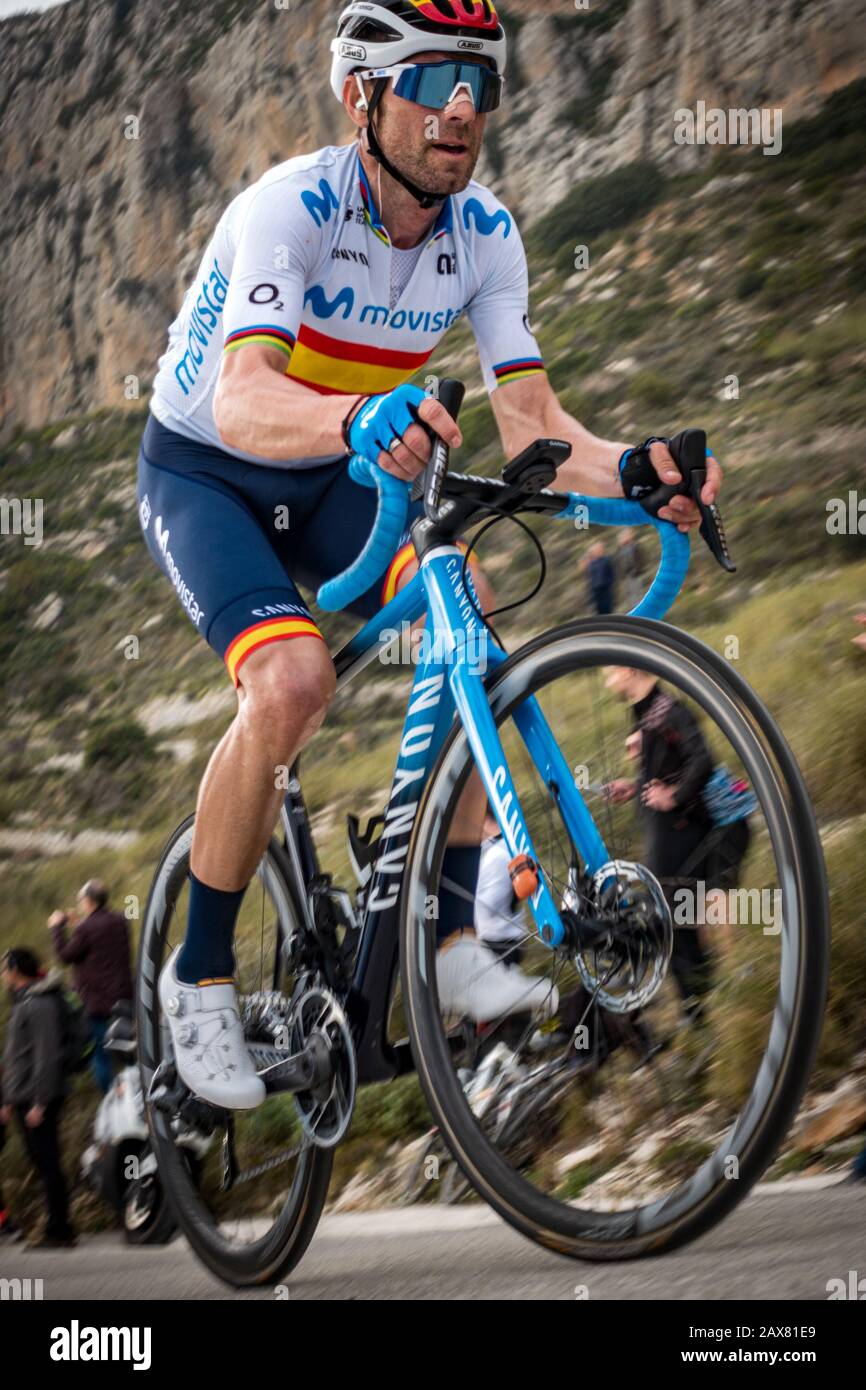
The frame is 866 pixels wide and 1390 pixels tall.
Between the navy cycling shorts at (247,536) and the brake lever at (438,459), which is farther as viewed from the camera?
the navy cycling shorts at (247,536)

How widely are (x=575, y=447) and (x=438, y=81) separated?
629 mm

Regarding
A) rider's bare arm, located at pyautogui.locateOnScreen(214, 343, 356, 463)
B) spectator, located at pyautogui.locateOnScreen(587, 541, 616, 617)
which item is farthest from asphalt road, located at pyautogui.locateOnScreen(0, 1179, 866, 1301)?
spectator, located at pyautogui.locateOnScreen(587, 541, 616, 617)

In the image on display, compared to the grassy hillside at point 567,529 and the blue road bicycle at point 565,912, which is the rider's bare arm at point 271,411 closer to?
the blue road bicycle at point 565,912

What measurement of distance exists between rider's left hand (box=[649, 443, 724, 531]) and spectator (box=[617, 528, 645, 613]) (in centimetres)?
455

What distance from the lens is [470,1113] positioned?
2.04 m

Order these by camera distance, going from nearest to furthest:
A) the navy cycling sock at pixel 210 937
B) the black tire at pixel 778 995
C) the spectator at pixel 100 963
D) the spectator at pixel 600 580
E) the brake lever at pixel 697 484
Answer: the black tire at pixel 778 995
the brake lever at pixel 697 484
the navy cycling sock at pixel 210 937
the spectator at pixel 100 963
the spectator at pixel 600 580

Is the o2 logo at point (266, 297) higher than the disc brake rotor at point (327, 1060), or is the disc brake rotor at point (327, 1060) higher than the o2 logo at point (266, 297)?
the o2 logo at point (266, 297)

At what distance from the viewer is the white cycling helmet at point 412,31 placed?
2326mm

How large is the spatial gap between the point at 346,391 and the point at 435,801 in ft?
2.88

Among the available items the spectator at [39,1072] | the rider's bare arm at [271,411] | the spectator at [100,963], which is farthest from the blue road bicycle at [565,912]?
the spectator at [100,963]

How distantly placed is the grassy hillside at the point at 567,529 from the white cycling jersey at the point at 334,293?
334 centimetres

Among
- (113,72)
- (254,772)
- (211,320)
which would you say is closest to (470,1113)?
(254,772)

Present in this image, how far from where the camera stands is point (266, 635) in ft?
7.67
